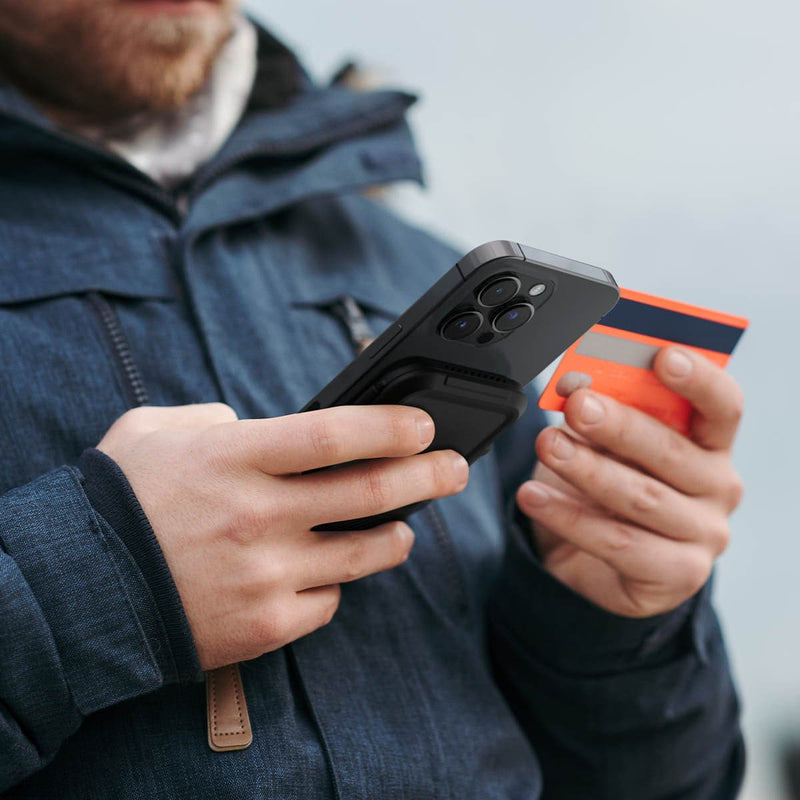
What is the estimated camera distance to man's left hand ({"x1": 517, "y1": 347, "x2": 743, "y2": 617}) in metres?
0.62

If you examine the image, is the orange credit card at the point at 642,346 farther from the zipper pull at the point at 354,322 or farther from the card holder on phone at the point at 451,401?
the zipper pull at the point at 354,322

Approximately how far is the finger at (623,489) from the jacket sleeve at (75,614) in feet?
1.01

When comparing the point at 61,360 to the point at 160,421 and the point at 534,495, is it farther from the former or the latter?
the point at 534,495

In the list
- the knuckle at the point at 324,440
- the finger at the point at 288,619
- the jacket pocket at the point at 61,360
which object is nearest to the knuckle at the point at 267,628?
the finger at the point at 288,619

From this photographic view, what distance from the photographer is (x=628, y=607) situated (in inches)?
28.7

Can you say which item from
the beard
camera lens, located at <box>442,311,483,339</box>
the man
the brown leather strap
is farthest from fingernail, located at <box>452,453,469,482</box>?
the beard

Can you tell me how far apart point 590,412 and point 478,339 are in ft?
0.47

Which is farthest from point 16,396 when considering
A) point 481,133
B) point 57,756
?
point 481,133

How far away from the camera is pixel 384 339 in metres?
0.50

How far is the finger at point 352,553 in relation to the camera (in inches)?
22.0

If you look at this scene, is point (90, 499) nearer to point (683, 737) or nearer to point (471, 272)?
point (471, 272)

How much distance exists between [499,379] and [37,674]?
0.35 m

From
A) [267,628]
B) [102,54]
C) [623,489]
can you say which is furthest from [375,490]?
[102,54]

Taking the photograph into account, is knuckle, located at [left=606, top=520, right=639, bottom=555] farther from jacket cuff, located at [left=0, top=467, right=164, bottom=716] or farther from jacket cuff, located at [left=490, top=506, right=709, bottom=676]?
jacket cuff, located at [left=0, top=467, right=164, bottom=716]
